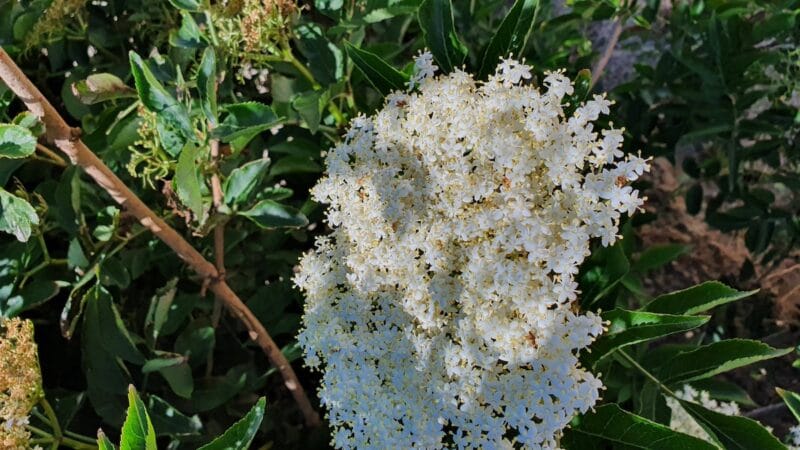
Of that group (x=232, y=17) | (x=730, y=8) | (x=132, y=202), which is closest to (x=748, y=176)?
(x=730, y=8)

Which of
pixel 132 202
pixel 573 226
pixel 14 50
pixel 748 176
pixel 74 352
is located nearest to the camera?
pixel 573 226

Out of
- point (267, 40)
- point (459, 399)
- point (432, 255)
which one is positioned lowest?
point (459, 399)

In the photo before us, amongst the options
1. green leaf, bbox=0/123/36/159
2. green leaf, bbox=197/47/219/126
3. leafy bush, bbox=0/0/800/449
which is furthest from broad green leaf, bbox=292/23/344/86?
green leaf, bbox=0/123/36/159

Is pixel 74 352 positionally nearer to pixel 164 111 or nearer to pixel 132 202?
pixel 132 202

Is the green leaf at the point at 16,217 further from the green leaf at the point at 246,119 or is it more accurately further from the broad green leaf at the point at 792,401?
the broad green leaf at the point at 792,401

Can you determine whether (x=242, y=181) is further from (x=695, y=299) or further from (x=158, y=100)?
(x=695, y=299)

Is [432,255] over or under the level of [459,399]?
over

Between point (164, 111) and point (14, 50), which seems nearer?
point (164, 111)
